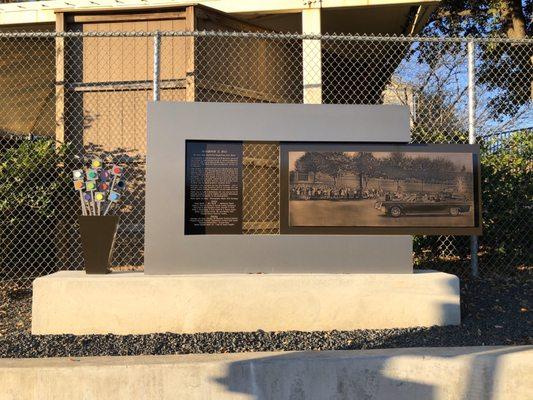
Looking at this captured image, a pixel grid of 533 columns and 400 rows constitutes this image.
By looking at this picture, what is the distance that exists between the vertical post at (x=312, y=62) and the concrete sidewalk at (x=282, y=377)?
4.58 metres

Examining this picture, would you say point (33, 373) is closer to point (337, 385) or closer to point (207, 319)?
point (207, 319)

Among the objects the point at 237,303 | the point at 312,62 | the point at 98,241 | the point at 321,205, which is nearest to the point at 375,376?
the point at 237,303

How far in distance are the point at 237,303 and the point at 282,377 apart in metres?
1.24

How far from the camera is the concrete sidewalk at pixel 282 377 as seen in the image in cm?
333

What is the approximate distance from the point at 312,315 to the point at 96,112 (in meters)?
4.32

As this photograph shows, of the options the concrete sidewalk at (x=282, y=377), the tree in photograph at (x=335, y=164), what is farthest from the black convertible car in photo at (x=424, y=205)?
the concrete sidewalk at (x=282, y=377)

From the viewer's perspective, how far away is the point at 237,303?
4.58m

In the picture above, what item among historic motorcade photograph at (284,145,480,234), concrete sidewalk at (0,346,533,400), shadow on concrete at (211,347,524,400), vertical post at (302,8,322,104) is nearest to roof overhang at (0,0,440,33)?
vertical post at (302,8,322,104)

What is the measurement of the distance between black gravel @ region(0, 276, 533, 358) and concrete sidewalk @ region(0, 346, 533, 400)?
0.57 meters

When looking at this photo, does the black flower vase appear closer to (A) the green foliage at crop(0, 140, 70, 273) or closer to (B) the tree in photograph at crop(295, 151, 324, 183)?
(A) the green foliage at crop(0, 140, 70, 273)

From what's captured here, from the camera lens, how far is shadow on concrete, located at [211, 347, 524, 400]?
342 centimetres

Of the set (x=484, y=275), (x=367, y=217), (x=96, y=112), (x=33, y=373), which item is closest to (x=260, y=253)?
(x=367, y=217)

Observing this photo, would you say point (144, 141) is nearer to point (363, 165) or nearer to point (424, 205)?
point (363, 165)

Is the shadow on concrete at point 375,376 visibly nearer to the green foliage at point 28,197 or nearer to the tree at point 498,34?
the green foliage at point 28,197
